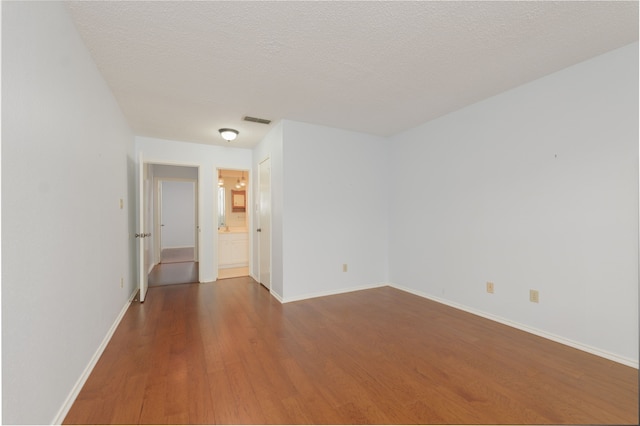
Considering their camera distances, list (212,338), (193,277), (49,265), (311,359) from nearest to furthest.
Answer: (49,265)
(311,359)
(212,338)
(193,277)

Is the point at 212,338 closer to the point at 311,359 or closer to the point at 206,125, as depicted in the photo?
the point at 311,359

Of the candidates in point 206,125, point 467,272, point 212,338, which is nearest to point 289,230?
point 212,338

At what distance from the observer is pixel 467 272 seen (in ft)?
11.3

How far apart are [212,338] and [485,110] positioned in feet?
12.6

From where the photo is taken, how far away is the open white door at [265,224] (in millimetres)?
4391

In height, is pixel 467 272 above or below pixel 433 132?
below

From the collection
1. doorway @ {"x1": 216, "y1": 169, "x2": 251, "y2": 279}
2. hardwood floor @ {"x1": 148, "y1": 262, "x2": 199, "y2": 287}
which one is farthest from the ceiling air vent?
hardwood floor @ {"x1": 148, "y1": 262, "x2": 199, "y2": 287}

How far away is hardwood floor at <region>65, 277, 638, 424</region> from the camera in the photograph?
1.74m

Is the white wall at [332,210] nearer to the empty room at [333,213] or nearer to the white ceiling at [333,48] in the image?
the empty room at [333,213]

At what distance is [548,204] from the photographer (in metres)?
2.72

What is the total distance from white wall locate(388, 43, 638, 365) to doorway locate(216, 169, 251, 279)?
371cm

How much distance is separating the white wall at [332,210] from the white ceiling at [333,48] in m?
0.82

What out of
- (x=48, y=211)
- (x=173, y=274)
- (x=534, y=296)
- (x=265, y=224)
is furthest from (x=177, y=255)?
(x=534, y=296)

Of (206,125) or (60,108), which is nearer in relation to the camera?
(60,108)
